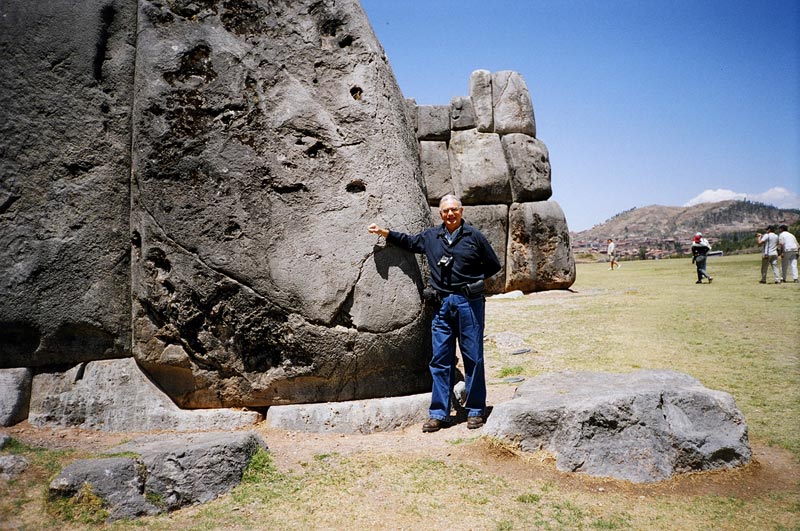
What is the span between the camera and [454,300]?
206 inches

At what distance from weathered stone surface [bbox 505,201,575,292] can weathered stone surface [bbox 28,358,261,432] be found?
9.90 metres

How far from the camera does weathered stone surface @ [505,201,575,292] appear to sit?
14211 millimetres

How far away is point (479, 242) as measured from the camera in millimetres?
5316

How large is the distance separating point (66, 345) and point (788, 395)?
703 centimetres

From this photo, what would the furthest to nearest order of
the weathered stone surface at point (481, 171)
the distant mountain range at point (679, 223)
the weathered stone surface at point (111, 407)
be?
the distant mountain range at point (679, 223), the weathered stone surface at point (481, 171), the weathered stone surface at point (111, 407)

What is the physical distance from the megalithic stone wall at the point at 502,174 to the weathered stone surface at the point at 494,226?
24 millimetres

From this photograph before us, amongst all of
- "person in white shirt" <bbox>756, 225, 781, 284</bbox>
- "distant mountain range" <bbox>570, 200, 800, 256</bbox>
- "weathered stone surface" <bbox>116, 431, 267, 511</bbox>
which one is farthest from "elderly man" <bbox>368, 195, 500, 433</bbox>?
"distant mountain range" <bbox>570, 200, 800, 256</bbox>

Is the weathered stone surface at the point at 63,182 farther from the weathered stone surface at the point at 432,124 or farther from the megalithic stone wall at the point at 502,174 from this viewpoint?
the weathered stone surface at the point at 432,124

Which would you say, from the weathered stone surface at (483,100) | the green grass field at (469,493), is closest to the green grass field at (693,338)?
the green grass field at (469,493)

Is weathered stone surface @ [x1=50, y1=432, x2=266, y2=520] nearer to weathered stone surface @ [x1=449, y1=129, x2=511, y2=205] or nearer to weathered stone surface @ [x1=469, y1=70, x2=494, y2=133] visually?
weathered stone surface @ [x1=449, y1=129, x2=511, y2=205]

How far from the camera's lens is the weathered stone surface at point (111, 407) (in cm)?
526

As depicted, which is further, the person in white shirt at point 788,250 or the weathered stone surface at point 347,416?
the person in white shirt at point 788,250

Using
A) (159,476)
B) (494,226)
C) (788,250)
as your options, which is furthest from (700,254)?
(159,476)

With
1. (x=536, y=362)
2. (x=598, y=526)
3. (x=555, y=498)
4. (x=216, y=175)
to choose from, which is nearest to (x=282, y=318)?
(x=216, y=175)
